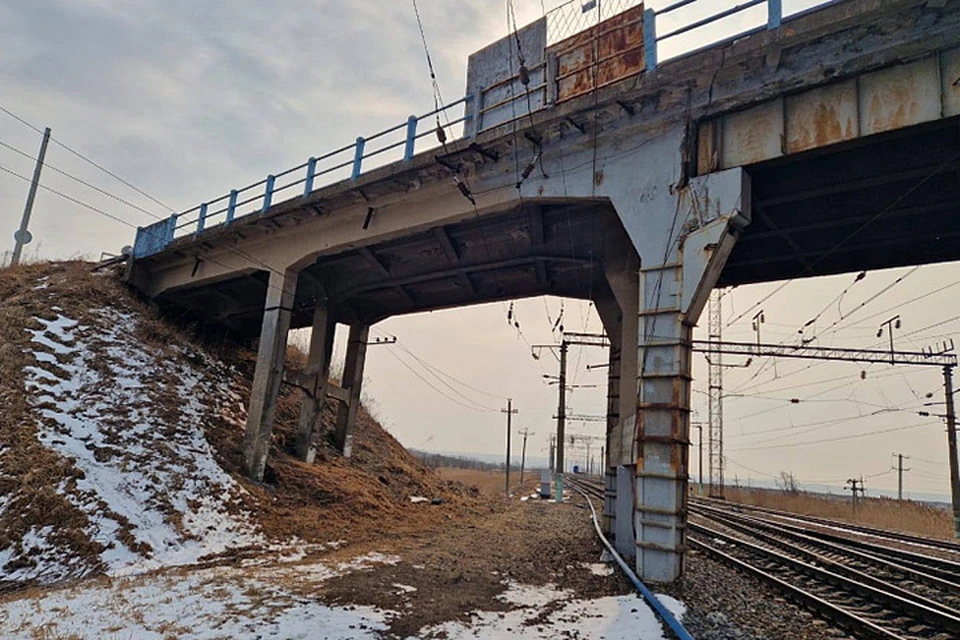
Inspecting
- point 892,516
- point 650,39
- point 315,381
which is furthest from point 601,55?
point 892,516

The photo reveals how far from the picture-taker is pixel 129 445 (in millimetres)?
13367

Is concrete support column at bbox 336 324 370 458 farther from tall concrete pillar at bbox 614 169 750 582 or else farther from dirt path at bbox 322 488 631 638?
tall concrete pillar at bbox 614 169 750 582

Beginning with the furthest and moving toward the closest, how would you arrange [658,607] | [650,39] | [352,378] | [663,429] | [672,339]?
[352,378], [650,39], [672,339], [663,429], [658,607]

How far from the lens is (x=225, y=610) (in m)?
7.00

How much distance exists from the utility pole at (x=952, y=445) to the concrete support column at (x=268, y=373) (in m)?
24.3

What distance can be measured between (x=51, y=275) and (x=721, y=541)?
24503 millimetres

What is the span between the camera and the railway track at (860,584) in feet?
22.7

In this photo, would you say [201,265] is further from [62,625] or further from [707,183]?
[707,183]

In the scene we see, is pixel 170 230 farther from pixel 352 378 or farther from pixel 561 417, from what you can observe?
pixel 561 417

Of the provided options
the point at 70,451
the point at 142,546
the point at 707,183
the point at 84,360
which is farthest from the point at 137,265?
the point at 707,183

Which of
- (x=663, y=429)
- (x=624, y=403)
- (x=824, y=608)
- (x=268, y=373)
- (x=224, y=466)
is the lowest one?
(x=824, y=608)

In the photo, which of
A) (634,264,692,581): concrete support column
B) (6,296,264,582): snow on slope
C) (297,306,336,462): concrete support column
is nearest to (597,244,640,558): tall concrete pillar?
(634,264,692,581): concrete support column

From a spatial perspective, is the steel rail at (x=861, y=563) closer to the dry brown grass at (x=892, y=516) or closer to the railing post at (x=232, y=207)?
the dry brown grass at (x=892, y=516)

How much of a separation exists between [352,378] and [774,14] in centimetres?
1731
